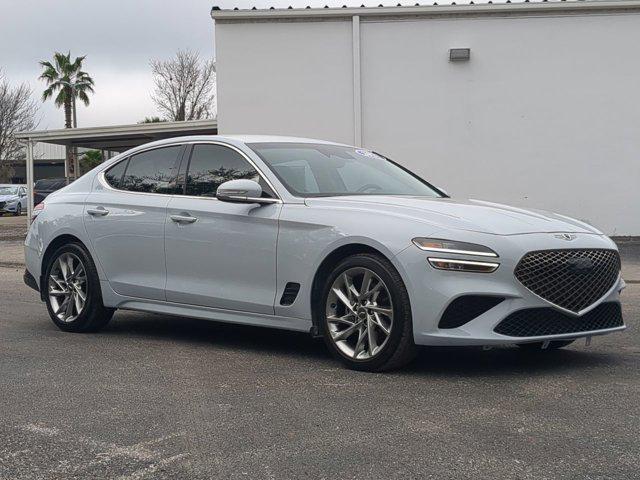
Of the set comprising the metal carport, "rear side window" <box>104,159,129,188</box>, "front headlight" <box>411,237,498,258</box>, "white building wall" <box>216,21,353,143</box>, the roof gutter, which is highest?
the roof gutter

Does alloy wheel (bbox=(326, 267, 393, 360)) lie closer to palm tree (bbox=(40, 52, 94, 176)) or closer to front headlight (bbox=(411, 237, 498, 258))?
front headlight (bbox=(411, 237, 498, 258))

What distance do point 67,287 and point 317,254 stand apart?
2875 mm

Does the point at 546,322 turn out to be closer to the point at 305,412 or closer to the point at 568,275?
the point at 568,275

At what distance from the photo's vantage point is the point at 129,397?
5488mm

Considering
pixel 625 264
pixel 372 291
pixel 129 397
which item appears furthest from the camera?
pixel 625 264

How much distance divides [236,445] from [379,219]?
2078 millimetres

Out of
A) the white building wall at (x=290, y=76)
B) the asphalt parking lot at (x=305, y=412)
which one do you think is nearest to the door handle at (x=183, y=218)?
the asphalt parking lot at (x=305, y=412)

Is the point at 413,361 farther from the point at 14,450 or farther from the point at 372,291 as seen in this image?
the point at 14,450

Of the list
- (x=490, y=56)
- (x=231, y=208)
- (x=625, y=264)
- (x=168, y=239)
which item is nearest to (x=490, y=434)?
(x=231, y=208)

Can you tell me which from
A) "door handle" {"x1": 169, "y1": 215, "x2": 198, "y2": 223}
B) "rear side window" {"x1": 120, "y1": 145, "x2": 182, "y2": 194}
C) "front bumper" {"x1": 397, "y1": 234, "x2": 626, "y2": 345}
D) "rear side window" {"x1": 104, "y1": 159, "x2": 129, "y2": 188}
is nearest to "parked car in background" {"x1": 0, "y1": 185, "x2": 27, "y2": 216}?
"rear side window" {"x1": 104, "y1": 159, "x2": 129, "y2": 188}

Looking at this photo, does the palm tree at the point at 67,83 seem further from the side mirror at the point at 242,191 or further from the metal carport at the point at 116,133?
the side mirror at the point at 242,191

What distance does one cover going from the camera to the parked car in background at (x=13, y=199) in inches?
1651

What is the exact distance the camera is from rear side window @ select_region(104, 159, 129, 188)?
8102 millimetres

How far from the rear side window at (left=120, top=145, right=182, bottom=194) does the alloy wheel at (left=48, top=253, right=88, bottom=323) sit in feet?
2.64
